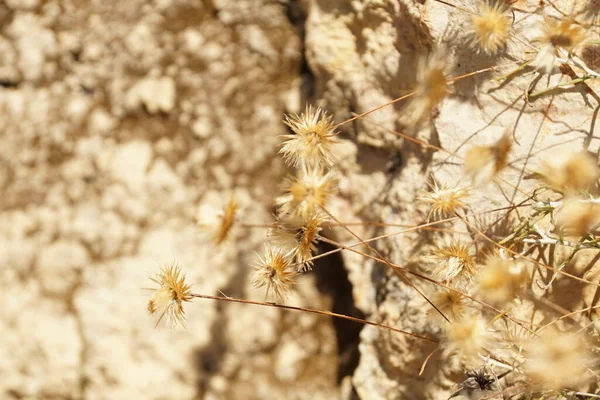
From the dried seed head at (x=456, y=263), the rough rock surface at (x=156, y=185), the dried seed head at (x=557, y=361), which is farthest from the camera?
the rough rock surface at (x=156, y=185)

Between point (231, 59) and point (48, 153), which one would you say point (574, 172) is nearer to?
point (231, 59)

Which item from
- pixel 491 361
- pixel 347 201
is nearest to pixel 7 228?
pixel 347 201

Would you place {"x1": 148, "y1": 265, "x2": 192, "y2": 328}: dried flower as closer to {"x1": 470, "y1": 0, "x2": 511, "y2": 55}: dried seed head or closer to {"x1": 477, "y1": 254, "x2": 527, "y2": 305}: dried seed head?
{"x1": 477, "y1": 254, "x2": 527, "y2": 305}: dried seed head

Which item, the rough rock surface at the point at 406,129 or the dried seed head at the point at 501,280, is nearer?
the dried seed head at the point at 501,280

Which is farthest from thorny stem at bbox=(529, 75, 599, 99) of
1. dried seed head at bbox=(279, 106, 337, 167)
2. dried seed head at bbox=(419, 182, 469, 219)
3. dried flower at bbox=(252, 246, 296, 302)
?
dried flower at bbox=(252, 246, 296, 302)

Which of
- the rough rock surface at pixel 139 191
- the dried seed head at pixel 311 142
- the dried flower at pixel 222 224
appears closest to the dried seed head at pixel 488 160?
the dried seed head at pixel 311 142

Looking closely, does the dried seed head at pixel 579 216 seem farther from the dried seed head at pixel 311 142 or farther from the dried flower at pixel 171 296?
the dried flower at pixel 171 296

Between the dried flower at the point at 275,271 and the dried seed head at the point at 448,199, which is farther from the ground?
the dried seed head at the point at 448,199
